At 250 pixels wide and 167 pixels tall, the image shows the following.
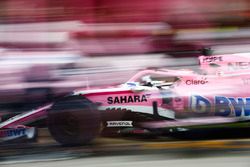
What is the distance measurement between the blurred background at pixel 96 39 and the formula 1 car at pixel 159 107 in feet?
0.19

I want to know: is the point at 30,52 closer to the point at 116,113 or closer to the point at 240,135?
the point at 116,113

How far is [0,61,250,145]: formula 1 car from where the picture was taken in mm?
2885

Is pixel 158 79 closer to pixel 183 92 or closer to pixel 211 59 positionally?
pixel 183 92

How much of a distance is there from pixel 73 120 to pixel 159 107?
1.36ft

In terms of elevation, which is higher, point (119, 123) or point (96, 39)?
point (96, 39)

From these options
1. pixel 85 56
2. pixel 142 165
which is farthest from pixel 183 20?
pixel 142 165

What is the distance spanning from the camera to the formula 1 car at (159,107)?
288cm

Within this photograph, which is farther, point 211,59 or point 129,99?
point 129,99

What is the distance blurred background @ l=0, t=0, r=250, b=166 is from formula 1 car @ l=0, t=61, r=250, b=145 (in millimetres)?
59

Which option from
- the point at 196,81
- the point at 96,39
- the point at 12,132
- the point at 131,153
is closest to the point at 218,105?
the point at 196,81

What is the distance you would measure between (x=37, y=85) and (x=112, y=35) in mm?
394

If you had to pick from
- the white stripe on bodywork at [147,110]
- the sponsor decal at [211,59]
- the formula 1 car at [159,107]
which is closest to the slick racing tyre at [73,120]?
the formula 1 car at [159,107]

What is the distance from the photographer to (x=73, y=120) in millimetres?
2885

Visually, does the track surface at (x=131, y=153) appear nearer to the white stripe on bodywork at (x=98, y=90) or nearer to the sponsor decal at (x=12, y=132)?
the sponsor decal at (x=12, y=132)
